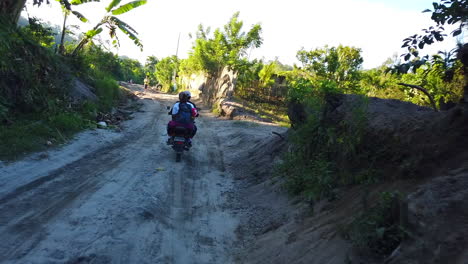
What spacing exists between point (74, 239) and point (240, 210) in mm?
2966

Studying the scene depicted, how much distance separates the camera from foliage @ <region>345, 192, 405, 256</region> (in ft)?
9.81

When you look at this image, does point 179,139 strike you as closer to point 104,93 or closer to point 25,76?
point 25,76

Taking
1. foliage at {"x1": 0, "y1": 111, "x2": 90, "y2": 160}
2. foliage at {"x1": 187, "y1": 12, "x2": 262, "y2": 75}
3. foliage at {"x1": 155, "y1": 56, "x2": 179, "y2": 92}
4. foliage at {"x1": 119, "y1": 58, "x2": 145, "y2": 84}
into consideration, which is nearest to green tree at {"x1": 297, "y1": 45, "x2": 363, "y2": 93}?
foliage at {"x1": 187, "y1": 12, "x2": 262, "y2": 75}

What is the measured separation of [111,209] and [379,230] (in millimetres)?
3671

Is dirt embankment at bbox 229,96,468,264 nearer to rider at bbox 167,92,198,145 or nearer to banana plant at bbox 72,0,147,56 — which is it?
rider at bbox 167,92,198,145

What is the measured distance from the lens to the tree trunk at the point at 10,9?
30.5 ft

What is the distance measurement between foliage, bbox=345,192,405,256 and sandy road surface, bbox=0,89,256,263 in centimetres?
175

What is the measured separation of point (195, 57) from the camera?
28.2 m

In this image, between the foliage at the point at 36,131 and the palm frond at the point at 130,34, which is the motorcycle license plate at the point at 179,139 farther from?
the palm frond at the point at 130,34

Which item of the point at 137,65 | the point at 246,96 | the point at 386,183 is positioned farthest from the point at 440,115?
the point at 137,65

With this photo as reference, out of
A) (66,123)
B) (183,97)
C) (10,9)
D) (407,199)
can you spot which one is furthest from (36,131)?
(407,199)

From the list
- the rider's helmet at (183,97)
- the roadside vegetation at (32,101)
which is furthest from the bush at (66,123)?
the rider's helmet at (183,97)

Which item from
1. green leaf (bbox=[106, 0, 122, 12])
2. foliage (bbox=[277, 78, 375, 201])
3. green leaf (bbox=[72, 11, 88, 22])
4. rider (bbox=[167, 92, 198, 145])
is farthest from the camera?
green leaf (bbox=[106, 0, 122, 12])

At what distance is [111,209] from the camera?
4738mm
